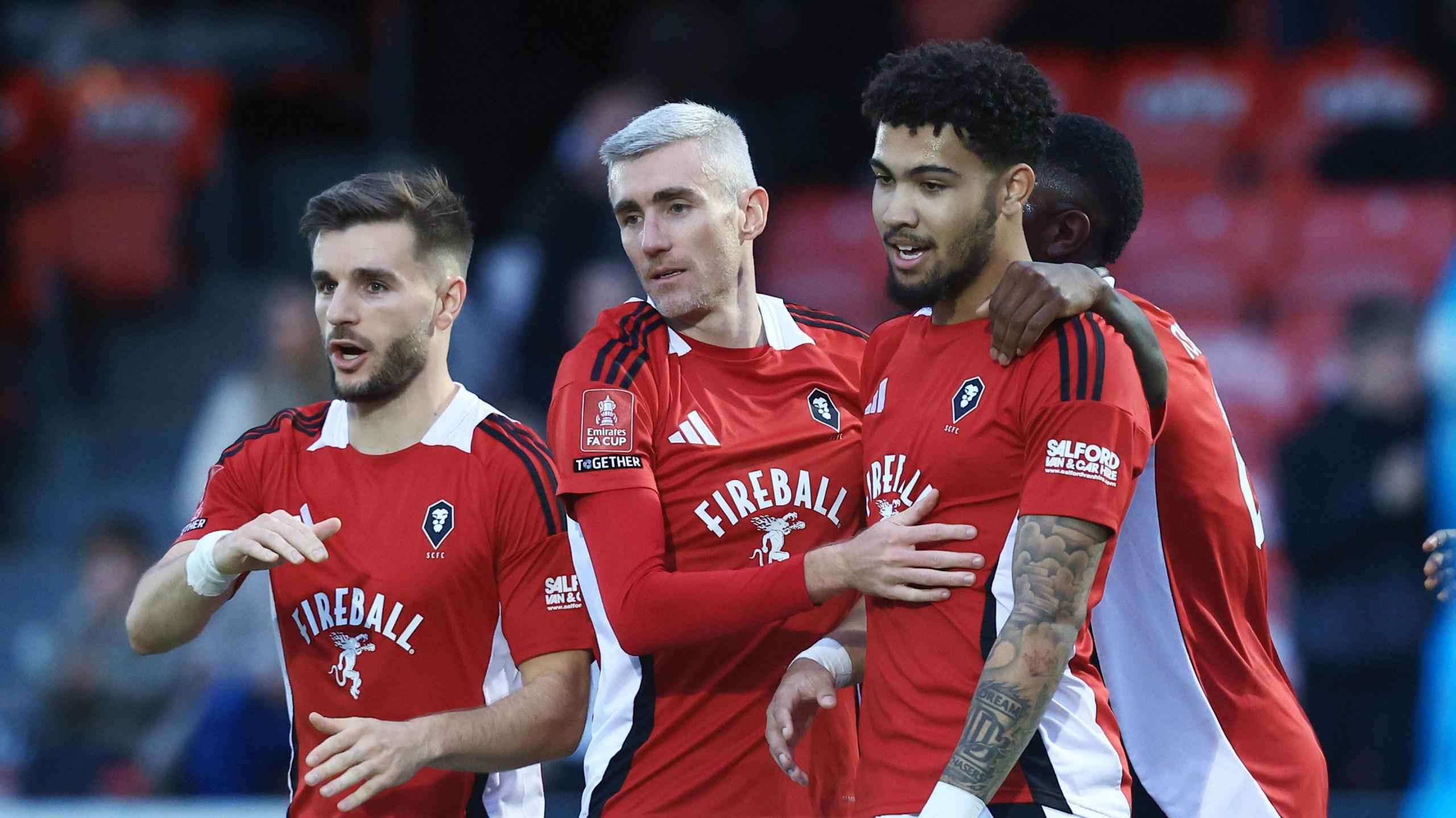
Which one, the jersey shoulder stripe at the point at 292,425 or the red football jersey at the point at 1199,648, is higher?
the jersey shoulder stripe at the point at 292,425

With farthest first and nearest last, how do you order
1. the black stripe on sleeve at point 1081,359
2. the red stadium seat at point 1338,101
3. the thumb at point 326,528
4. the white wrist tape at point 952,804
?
the red stadium seat at point 1338,101
the thumb at point 326,528
the black stripe on sleeve at point 1081,359
the white wrist tape at point 952,804

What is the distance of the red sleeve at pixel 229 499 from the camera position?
366cm

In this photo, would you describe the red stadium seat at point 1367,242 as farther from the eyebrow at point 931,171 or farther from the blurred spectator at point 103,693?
the eyebrow at point 931,171

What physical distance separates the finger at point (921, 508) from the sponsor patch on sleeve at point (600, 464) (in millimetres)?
638

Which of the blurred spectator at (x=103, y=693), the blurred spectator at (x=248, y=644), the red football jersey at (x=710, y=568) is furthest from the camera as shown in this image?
the blurred spectator at (x=103, y=693)

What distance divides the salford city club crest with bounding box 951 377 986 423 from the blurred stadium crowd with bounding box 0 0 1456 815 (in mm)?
3503

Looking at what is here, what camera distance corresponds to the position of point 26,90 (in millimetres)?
10141

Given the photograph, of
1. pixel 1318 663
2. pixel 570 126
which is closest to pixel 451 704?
pixel 1318 663

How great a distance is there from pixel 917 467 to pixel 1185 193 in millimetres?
6610

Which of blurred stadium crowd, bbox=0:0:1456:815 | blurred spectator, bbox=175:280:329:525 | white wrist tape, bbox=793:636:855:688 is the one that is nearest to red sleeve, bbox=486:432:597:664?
white wrist tape, bbox=793:636:855:688

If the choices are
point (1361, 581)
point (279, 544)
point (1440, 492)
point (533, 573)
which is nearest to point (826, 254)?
point (1361, 581)

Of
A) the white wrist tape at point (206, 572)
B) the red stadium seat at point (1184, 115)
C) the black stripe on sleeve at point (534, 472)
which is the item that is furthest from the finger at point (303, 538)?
the red stadium seat at point (1184, 115)

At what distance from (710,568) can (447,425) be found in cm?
68

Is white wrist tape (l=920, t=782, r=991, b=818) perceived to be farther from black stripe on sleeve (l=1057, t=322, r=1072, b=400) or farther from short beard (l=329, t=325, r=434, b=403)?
short beard (l=329, t=325, r=434, b=403)
